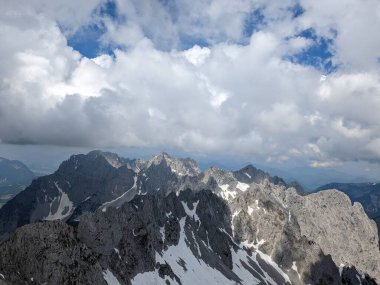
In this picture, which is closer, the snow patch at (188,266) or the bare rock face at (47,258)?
the bare rock face at (47,258)

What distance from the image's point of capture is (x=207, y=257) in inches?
7830

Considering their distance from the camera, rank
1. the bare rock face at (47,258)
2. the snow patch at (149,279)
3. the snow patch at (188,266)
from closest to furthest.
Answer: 1. the bare rock face at (47,258)
2. the snow patch at (149,279)
3. the snow patch at (188,266)

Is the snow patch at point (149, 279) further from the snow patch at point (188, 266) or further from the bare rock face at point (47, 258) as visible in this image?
the bare rock face at point (47, 258)

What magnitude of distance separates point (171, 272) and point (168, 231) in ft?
126

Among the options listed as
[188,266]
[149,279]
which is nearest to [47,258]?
[149,279]

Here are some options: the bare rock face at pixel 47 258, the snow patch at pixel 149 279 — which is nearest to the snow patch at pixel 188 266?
the snow patch at pixel 149 279

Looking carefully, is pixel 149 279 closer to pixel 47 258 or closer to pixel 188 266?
pixel 188 266

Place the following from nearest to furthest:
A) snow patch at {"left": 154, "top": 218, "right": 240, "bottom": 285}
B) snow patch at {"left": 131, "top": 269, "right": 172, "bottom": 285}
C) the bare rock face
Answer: the bare rock face, snow patch at {"left": 131, "top": 269, "right": 172, "bottom": 285}, snow patch at {"left": 154, "top": 218, "right": 240, "bottom": 285}

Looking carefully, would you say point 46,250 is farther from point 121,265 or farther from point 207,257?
point 207,257

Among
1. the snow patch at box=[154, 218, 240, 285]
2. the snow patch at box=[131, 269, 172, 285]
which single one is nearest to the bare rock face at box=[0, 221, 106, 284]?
the snow patch at box=[131, 269, 172, 285]

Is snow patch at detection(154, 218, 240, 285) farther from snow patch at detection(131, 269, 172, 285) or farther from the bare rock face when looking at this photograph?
the bare rock face

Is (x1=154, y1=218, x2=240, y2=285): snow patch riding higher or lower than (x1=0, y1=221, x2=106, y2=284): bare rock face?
lower

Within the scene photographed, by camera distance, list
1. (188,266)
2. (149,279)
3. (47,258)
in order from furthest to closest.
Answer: (188,266) → (149,279) → (47,258)

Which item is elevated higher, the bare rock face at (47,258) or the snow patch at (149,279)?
the bare rock face at (47,258)
